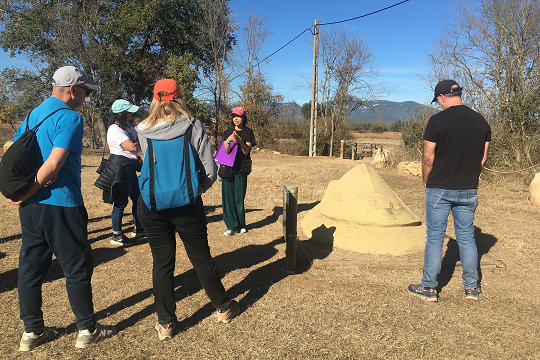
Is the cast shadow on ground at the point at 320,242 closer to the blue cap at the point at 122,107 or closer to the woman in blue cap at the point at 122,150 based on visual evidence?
the woman in blue cap at the point at 122,150

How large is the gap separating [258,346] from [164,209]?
125cm

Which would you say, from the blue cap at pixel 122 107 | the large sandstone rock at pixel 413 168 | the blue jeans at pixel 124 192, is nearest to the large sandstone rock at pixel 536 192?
the large sandstone rock at pixel 413 168

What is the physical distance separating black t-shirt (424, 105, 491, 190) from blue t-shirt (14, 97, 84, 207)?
2952 mm

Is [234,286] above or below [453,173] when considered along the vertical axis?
below

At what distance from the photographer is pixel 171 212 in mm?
2596

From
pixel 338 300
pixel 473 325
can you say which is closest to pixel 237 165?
pixel 338 300

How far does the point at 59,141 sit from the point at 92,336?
144 cm

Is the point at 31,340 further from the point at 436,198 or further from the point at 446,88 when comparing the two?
the point at 446,88

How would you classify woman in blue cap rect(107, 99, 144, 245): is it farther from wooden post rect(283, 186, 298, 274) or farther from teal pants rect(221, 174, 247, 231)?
wooden post rect(283, 186, 298, 274)

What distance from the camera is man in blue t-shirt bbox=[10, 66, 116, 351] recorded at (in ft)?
8.05

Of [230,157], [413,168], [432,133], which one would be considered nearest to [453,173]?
[432,133]

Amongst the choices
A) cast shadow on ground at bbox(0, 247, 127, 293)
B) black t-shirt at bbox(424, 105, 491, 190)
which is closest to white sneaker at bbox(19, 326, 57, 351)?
cast shadow on ground at bbox(0, 247, 127, 293)

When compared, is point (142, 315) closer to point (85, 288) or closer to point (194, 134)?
point (85, 288)

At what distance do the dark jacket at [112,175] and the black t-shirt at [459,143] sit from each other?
11.7ft
